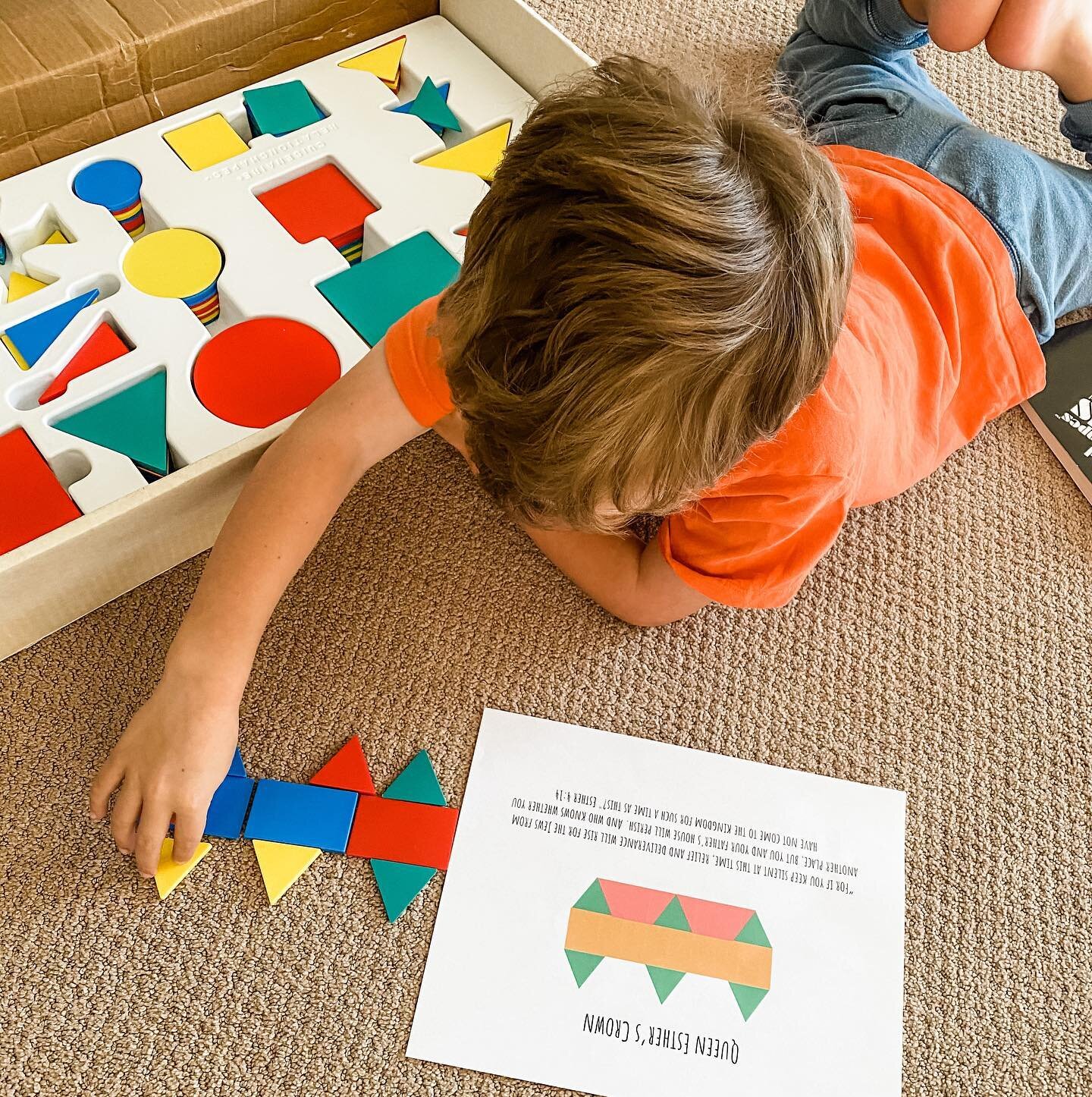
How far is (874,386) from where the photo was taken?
0.63 m

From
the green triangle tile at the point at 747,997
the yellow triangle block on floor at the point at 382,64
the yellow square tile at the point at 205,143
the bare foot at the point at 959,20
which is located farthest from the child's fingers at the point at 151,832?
the bare foot at the point at 959,20

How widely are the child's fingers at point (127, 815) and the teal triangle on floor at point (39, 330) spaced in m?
0.30

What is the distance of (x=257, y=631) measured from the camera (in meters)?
0.64

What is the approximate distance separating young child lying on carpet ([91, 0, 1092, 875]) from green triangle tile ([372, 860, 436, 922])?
0.11 meters

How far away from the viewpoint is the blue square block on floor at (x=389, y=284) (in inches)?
29.6

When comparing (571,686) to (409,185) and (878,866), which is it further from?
(409,185)

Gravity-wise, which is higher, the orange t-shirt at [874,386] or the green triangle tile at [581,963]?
the orange t-shirt at [874,386]

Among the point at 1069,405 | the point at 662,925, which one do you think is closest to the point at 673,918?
the point at 662,925

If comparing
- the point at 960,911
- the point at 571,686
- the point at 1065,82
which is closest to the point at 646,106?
the point at 571,686

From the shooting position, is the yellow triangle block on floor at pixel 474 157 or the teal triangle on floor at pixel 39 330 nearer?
the teal triangle on floor at pixel 39 330

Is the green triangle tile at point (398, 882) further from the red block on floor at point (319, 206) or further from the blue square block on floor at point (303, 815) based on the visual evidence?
the red block on floor at point (319, 206)

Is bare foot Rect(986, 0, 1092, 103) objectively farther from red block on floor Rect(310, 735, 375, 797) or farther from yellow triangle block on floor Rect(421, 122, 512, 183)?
red block on floor Rect(310, 735, 375, 797)

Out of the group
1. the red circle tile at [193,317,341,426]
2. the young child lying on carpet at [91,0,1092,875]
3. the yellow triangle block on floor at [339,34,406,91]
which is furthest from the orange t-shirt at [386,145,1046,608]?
the yellow triangle block on floor at [339,34,406,91]

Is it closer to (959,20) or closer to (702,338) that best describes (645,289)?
(702,338)
